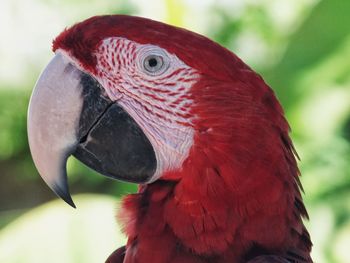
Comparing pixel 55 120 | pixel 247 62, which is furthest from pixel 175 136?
pixel 247 62

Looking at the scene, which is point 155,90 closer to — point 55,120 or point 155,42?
point 155,42

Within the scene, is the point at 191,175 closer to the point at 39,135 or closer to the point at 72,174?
the point at 39,135

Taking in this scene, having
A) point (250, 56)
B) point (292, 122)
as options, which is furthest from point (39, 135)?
point (250, 56)

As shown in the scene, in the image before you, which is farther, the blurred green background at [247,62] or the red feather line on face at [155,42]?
the blurred green background at [247,62]

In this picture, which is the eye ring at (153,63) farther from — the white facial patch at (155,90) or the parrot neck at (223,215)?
the parrot neck at (223,215)

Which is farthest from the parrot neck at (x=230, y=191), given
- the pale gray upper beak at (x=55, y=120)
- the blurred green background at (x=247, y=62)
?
the blurred green background at (x=247, y=62)

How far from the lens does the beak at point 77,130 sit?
1.17 m

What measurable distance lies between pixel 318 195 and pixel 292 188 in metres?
1.70

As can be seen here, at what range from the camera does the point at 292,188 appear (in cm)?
122

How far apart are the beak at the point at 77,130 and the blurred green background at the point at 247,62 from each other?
1.28m

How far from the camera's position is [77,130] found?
118 centimetres

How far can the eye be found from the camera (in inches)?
47.5

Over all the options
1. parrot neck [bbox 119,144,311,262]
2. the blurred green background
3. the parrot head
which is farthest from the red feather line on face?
the blurred green background

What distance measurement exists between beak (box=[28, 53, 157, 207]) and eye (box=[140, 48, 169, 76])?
0.09 metres
